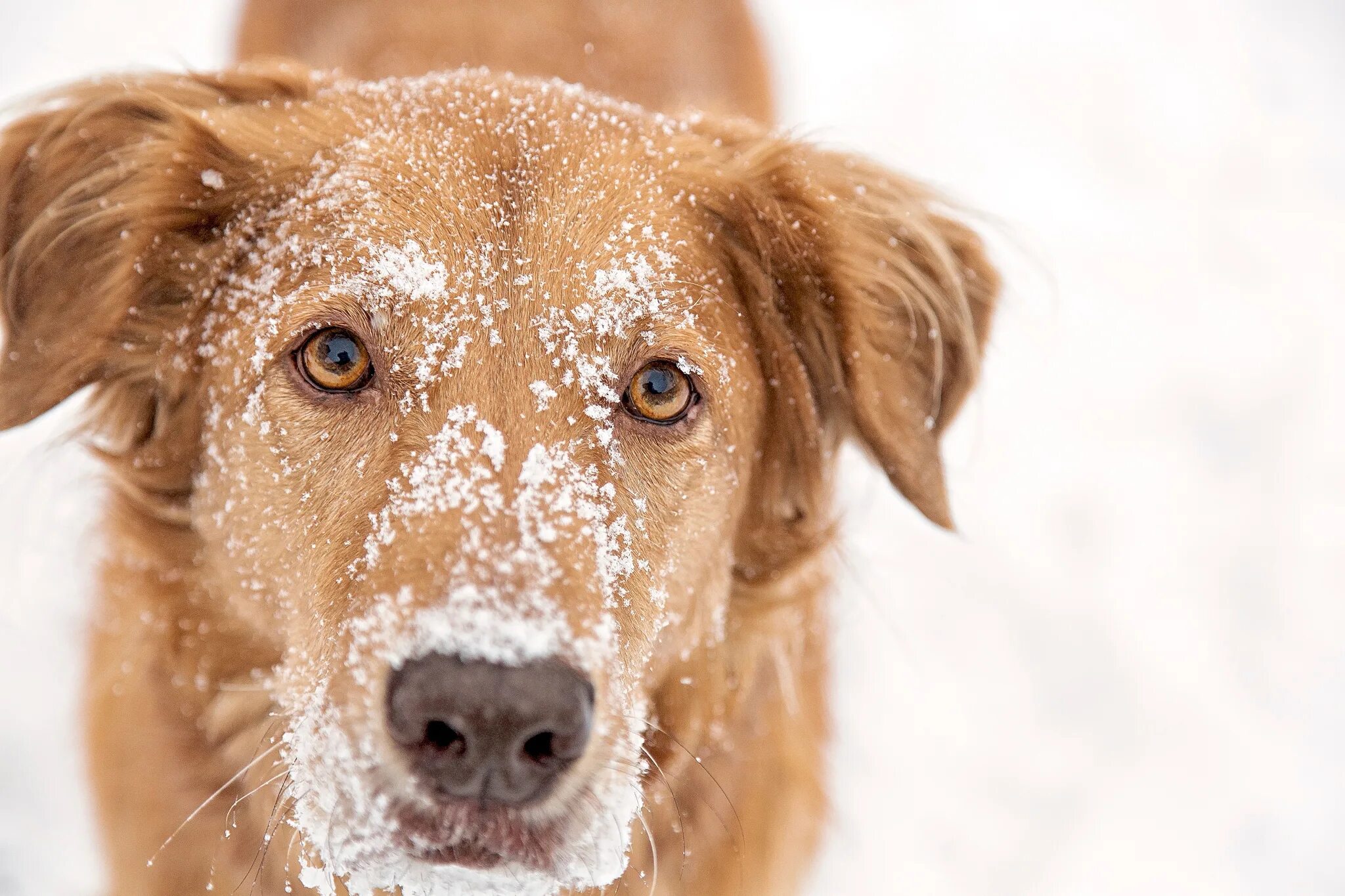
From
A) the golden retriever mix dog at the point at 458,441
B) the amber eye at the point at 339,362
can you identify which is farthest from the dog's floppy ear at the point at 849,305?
the amber eye at the point at 339,362

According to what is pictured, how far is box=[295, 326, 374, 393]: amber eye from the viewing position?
2365 mm

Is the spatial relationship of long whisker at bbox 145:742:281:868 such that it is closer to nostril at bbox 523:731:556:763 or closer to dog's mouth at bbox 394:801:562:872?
dog's mouth at bbox 394:801:562:872

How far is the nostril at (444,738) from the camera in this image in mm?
1913

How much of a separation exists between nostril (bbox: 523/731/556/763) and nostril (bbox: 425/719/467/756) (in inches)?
4.3

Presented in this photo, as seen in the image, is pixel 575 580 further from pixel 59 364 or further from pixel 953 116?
pixel 953 116

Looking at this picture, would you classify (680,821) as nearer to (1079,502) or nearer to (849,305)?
(849,305)

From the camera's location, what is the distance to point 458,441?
2.23 m

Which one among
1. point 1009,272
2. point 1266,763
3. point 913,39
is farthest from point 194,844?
point 913,39

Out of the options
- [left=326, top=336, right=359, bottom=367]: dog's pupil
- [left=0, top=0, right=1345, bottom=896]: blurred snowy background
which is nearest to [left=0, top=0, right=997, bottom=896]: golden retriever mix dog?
[left=326, top=336, right=359, bottom=367]: dog's pupil

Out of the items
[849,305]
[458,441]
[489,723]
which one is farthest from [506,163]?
[489,723]

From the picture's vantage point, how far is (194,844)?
112 inches

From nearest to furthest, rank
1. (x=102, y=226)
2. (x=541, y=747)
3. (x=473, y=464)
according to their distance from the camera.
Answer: (x=541, y=747), (x=473, y=464), (x=102, y=226)

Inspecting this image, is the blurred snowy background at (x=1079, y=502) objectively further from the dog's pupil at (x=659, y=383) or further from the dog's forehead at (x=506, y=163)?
the dog's pupil at (x=659, y=383)

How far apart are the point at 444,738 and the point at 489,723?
0.12 metres
